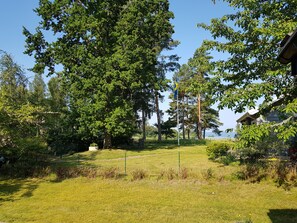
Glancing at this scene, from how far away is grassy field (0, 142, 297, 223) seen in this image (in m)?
8.41

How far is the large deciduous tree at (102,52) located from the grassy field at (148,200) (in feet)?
50.2

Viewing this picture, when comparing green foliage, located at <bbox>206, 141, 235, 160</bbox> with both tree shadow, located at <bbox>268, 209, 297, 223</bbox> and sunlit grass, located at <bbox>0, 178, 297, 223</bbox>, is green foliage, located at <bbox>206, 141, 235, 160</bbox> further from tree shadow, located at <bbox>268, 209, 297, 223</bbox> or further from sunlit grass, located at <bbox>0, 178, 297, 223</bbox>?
tree shadow, located at <bbox>268, 209, 297, 223</bbox>

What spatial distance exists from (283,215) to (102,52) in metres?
25.8

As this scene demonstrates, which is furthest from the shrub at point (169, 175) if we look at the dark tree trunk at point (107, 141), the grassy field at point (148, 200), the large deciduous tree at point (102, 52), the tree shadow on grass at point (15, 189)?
the dark tree trunk at point (107, 141)

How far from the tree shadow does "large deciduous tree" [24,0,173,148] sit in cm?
2022

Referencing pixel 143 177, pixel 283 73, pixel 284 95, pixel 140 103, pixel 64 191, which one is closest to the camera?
pixel 283 73

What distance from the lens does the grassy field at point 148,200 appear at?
8.41m

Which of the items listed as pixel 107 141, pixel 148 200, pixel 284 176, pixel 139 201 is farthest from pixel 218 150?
pixel 107 141

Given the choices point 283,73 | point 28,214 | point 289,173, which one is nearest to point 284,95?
point 283,73

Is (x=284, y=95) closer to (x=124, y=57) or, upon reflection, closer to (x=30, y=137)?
(x=30, y=137)

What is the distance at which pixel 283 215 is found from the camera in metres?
A: 8.46

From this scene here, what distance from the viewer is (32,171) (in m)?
15.0

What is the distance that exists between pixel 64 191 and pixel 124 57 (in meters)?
18.6

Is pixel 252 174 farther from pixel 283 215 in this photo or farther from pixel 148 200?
pixel 148 200
